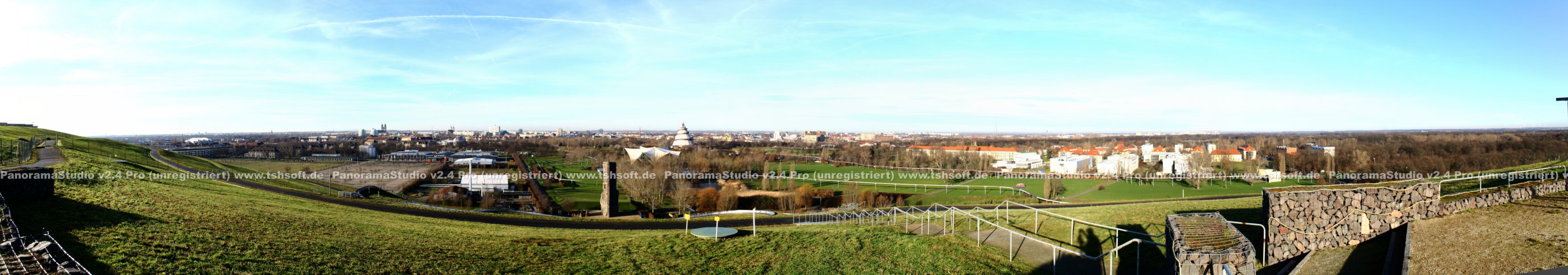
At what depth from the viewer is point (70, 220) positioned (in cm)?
1153

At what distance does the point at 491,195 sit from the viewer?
40.4m

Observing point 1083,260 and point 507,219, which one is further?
point 507,219

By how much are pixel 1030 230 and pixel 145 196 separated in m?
23.3

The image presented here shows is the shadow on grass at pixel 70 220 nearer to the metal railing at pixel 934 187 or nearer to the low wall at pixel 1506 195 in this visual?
the low wall at pixel 1506 195

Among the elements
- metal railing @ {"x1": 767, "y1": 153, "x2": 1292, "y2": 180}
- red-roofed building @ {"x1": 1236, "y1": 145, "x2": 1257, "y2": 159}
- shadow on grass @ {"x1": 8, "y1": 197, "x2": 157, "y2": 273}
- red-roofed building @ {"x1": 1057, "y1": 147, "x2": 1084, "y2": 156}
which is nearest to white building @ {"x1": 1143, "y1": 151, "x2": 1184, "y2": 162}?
red-roofed building @ {"x1": 1236, "y1": 145, "x2": 1257, "y2": 159}

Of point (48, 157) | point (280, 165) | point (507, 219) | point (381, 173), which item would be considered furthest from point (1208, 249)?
point (280, 165)

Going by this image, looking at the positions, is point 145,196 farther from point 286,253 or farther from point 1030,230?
point 1030,230

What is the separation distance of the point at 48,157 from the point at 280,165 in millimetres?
47637

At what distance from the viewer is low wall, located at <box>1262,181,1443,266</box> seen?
10047 mm

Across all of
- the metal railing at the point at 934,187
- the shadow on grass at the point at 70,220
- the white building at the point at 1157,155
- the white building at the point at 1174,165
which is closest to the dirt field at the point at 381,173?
the metal railing at the point at 934,187

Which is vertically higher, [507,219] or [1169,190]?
[507,219]

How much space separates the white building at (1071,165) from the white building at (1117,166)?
1.32 metres

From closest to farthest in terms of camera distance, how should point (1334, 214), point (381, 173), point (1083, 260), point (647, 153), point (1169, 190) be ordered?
point (1334, 214), point (1083, 260), point (1169, 190), point (381, 173), point (647, 153)

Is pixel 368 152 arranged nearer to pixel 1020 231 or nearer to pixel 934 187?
pixel 934 187
